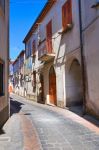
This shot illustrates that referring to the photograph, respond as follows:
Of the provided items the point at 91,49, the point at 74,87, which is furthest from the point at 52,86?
the point at 91,49

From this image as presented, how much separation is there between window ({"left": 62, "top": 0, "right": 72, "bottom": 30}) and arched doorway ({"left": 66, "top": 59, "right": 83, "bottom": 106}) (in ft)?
7.60

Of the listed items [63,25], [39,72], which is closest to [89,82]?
[63,25]

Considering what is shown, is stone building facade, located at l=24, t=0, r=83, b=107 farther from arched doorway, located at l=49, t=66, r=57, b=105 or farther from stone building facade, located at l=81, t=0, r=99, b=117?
stone building facade, located at l=81, t=0, r=99, b=117

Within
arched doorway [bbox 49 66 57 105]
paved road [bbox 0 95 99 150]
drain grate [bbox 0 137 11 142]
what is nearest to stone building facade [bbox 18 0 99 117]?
arched doorway [bbox 49 66 57 105]

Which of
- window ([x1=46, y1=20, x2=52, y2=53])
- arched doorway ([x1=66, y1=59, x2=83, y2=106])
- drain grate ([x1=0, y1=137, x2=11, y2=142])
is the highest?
window ([x1=46, y1=20, x2=52, y2=53])

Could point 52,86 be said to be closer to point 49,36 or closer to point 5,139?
point 49,36

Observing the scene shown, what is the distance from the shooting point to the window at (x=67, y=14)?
1471 centimetres

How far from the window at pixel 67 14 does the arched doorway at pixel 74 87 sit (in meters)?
2.32

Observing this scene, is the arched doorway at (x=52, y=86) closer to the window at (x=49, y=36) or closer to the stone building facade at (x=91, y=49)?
the window at (x=49, y=36)

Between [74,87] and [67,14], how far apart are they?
4.28 m

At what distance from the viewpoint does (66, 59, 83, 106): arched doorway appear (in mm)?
15852

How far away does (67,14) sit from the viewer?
1527 cm

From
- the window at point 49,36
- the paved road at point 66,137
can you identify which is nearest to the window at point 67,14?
the window at point 49,36

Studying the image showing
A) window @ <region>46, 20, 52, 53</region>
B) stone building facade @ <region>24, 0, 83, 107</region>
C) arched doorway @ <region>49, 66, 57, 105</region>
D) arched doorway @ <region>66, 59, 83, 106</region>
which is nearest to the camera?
stone building facade @ <region>24, 0, 83, 107</region>
